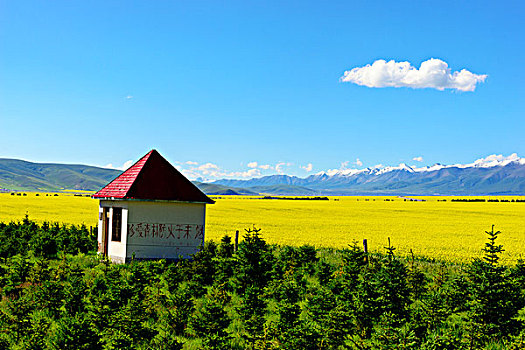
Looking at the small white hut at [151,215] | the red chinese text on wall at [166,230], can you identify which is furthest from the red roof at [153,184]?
the red chinese text on wall at [166,230]

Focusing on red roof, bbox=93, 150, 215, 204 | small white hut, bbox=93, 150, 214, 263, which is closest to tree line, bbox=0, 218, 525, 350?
small white hut, bbox=93, 150, 214, 263

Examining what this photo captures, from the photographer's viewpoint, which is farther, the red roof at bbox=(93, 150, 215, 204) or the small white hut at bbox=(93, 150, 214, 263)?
the red roof at bbox=(93, 150, 215, 204)

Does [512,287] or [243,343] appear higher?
[512,287]

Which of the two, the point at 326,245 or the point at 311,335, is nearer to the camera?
the point at 311,335

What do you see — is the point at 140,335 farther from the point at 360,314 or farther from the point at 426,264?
the point at 426,264

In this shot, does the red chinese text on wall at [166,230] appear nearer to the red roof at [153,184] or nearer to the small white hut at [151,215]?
the small white hut at [151,215]

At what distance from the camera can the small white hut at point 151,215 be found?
2591cm

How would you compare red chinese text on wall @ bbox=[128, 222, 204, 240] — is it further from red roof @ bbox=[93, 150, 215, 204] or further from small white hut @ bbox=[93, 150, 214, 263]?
red roof @ bbox=[93, 150, 215, 204]

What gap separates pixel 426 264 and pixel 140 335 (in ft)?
64.3

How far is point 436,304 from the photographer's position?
12930mm

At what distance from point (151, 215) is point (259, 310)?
1367 centimetres

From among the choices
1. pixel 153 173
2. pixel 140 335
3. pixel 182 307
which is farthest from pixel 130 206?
pixel 140 335

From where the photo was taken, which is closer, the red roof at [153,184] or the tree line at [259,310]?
the tree line at [259,310]

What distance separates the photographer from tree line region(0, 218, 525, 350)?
11.3 meters
